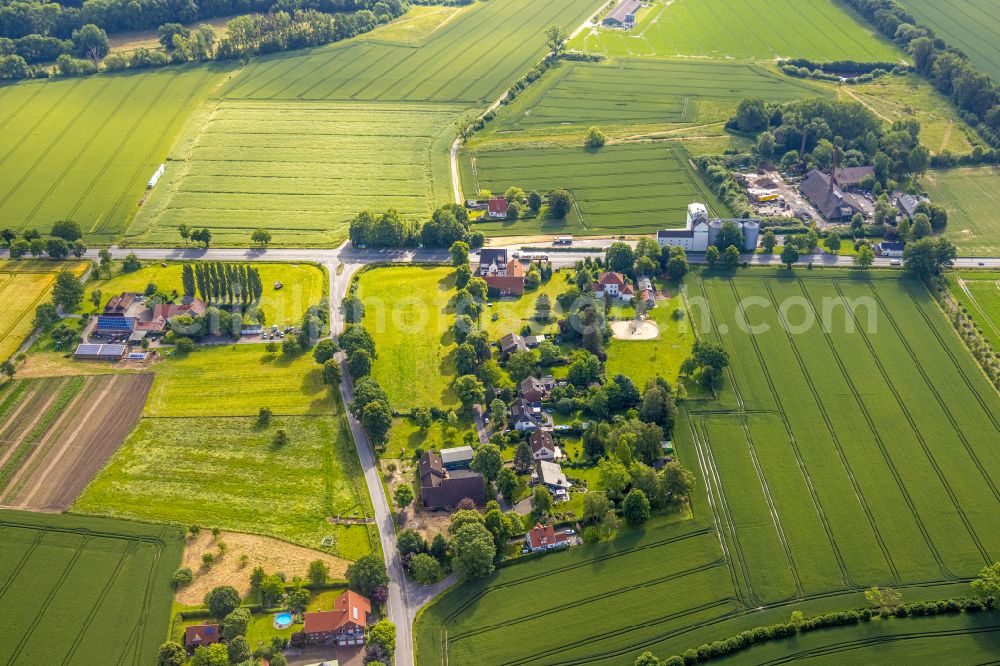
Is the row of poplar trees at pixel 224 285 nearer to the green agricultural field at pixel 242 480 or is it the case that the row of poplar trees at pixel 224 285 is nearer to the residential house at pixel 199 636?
the green agricultural field at pixel 242 480

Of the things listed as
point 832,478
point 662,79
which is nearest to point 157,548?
point 832,478

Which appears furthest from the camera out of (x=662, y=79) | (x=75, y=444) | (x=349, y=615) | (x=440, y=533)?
(x=662, y=79)

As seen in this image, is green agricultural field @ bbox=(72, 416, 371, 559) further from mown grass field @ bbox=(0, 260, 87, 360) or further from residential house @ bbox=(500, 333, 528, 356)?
mown grass field @ bbox=(0, 260, 87, 360)

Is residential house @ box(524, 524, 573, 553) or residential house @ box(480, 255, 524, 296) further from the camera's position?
residential house @ box(480, 255, 524, 296)

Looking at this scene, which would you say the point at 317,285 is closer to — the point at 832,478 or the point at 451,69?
the point at 832,478

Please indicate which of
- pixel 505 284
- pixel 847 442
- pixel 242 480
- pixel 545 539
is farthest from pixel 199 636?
pixel 847 442

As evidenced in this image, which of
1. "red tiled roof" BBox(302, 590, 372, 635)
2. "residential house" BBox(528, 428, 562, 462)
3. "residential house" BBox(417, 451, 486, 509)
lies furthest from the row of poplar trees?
"red tiled roof" BBox(302, 590, 372, 635)
